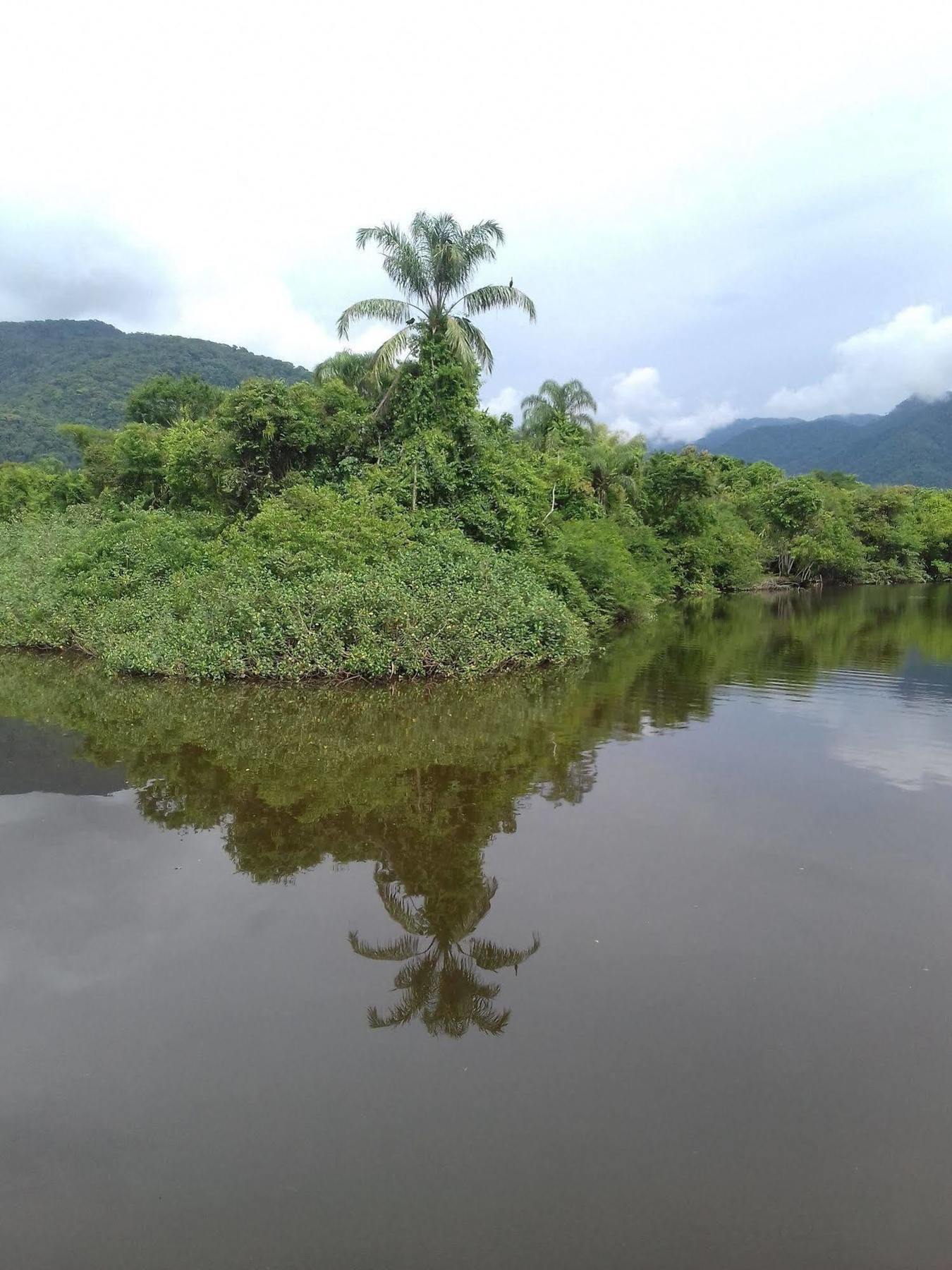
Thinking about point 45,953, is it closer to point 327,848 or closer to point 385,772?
point 327,848

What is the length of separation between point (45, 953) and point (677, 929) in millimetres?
4461

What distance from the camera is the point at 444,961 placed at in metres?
5.29

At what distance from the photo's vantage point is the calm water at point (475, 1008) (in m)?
3.33

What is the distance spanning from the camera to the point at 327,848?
7160 mm

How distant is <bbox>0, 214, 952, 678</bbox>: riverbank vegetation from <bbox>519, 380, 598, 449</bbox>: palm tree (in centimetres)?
34

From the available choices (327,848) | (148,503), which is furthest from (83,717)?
(148,503)

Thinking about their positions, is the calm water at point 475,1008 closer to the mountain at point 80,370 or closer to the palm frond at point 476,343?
the palm frond at point 476,343

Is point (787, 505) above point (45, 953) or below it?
above

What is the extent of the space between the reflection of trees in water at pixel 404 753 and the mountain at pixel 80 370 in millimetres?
56825

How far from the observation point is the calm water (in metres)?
3.33

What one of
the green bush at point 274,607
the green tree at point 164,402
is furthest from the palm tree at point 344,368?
the green tree at point 164,402

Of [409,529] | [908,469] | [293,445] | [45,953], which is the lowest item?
[45,953]

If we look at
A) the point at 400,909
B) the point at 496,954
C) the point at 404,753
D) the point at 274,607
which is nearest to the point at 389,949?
the point at 400,909

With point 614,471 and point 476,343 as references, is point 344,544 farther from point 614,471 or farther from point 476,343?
point 614,471
